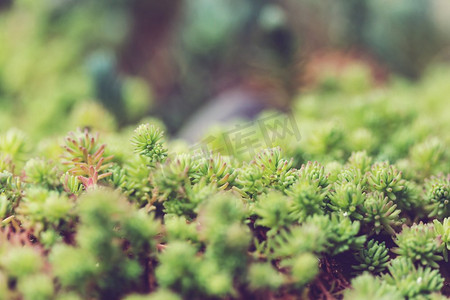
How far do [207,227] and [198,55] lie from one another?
1.61m

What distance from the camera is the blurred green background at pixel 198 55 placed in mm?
1819

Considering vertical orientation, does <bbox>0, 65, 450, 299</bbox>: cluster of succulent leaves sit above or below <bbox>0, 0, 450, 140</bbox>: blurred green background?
below

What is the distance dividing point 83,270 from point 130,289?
10cm

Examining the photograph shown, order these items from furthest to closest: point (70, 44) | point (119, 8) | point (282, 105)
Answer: point (119, 8), point (70, 44), point (282, 105)

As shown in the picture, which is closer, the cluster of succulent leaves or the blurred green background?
the cluster of succulent leaves

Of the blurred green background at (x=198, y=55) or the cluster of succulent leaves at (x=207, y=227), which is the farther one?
the blurred green background at (x=198, y=55)

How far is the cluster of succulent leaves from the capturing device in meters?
0.70

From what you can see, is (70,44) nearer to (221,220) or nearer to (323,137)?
(323,137)

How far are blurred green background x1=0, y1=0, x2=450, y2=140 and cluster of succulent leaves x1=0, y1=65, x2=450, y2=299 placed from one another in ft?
2.63

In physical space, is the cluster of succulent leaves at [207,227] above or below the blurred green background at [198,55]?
below

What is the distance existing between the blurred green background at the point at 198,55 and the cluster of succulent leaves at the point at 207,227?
80 centimetres

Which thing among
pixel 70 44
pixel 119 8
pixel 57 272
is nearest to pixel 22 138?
pixel 57 272

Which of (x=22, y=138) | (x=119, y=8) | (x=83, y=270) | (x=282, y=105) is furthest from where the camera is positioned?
(x=119, y=8)

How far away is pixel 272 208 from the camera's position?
0.77 meters
